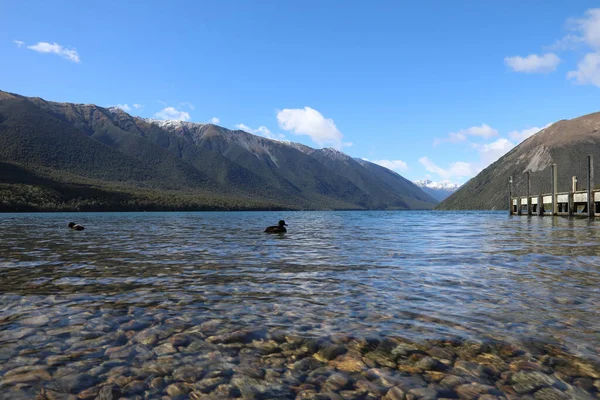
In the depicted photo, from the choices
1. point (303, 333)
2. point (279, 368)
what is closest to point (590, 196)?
point (303, 333)

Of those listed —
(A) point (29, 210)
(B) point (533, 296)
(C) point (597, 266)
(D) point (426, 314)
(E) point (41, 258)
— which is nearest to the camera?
(D) point (426, 314)

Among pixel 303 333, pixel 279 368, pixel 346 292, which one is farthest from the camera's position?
pixel 346 292

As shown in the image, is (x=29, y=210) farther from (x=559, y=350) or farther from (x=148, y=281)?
(x=559, y=350)

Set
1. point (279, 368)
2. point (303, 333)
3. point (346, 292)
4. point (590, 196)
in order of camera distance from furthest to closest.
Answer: point (590, 196) → point (346, 292) → point (303, 333) → point (279, 368)

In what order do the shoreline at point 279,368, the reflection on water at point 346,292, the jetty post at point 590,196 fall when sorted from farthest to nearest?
the jetty post at point 590,196 → the reflection on water at point 346,292 → the shoreline at point 279,368

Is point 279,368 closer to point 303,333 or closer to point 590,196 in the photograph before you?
point 303,333

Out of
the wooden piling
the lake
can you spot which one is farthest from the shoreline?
the wooden piling

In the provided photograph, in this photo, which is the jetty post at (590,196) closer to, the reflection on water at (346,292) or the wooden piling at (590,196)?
the wooden piling at (590,196)

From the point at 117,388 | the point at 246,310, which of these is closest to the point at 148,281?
the point at 246,310

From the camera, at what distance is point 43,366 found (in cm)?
606

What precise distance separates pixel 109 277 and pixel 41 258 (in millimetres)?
7924

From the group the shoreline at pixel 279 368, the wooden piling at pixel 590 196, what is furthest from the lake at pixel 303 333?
the wooden piling at pixel 590 196

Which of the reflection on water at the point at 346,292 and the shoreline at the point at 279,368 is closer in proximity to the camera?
the shoreline at the point at 279,368

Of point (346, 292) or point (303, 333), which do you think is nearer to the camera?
point (303, 333)
